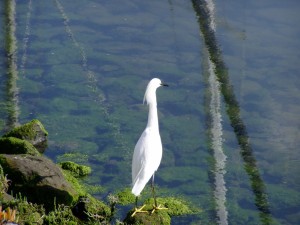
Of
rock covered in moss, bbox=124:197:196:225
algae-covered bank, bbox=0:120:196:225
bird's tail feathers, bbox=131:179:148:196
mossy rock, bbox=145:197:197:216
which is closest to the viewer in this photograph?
algae-covered bank, bbox=0:120:196:225

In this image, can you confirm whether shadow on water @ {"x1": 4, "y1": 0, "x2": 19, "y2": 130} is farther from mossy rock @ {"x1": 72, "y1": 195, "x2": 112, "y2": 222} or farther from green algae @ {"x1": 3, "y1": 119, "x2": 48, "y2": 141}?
mossy rock @ {"x1": 72, "y1": 195, "x2": 112, "y2": 222}

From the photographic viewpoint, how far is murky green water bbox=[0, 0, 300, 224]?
298 inches

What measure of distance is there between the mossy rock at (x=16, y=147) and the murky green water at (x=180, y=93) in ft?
2.17

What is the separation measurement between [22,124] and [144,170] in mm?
2677

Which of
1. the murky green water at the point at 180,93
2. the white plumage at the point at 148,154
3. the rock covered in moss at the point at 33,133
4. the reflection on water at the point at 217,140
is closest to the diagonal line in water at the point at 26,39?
the murky green water at the point at 180,93

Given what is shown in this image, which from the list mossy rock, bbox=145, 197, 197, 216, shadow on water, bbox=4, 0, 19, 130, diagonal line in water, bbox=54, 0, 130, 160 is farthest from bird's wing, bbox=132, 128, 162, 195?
shadow on water, bbox=4, 0, 19, 130

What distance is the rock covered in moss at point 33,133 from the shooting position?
783cm

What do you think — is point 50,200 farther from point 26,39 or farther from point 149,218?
point 26,39

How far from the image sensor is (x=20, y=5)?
40.8 ft

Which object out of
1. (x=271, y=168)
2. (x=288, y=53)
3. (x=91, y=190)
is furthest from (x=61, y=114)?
(x=288, y=53)

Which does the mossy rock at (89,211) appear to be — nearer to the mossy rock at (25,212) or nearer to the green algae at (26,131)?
the mossy rock at (25,212)

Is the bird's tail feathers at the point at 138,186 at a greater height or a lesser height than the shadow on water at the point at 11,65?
greater

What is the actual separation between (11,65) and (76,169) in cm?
314

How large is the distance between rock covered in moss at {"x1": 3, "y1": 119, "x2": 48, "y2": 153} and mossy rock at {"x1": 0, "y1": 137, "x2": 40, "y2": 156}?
34 cm
